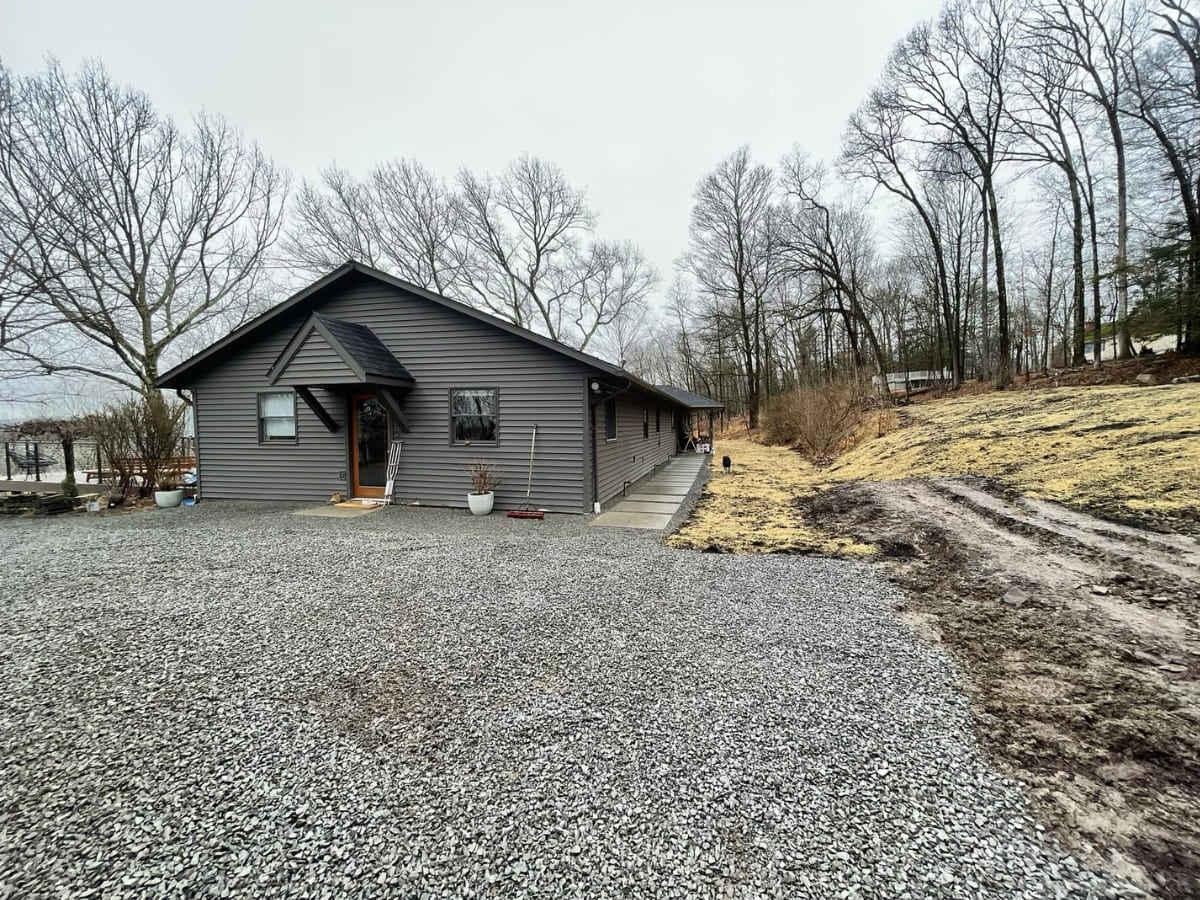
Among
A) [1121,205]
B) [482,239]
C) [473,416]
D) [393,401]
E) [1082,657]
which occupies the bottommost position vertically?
[1082,657]

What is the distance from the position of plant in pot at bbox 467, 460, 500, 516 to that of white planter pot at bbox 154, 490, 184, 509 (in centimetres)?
586

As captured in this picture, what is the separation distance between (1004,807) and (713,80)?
66.9 ft

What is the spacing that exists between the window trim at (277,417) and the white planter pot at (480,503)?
387 centimetres

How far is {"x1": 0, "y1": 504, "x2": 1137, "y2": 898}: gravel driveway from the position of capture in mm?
1644

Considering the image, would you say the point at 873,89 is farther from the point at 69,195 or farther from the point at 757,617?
the point at 69,195

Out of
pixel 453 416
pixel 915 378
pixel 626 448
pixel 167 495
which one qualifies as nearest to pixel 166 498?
pixel 167 495

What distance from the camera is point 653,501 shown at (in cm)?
936

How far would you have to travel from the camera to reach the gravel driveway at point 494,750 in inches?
64.7

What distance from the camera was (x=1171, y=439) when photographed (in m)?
6.74

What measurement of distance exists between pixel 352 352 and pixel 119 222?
13.5 m

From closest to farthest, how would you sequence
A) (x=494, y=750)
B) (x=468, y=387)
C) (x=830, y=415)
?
(x=494, y=750) → (x=468, y=387) → (x=830, y=415)

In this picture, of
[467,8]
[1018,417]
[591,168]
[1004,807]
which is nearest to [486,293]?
[591,168]

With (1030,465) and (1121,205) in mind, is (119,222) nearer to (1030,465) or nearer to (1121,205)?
(1030,465)

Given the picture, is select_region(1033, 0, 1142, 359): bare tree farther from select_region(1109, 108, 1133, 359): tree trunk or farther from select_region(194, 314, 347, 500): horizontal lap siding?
select_region(194, 314, 347, 500): horizontal lap siding
